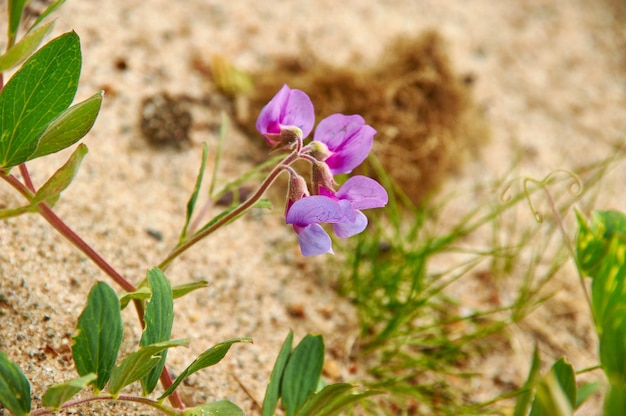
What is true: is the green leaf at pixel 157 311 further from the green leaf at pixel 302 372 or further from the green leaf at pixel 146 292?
the green leaf at pixel 302 372

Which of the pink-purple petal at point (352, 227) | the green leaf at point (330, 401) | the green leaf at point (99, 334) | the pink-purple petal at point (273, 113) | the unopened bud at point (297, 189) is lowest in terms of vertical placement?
the green leaf at point (330, 401)

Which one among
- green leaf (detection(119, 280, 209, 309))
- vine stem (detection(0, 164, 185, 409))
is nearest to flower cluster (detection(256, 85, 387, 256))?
green leaf (detection(119, 280, 209, 309))

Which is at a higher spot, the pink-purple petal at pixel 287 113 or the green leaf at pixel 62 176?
the pink-purple petal at pixel 287 113

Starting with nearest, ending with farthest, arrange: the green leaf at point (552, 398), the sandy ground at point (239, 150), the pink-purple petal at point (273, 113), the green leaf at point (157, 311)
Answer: the green leaf at point (552, 398), the green leaf at point (157, 311), the pink-purple petal at point (273, 113), the sandy ground at point (239, 150)

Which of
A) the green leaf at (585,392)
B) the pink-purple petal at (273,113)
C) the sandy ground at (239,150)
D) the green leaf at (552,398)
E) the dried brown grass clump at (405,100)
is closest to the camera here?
the green leaf at (552,398)

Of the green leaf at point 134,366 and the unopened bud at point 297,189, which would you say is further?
the unopened bud at point 297,189

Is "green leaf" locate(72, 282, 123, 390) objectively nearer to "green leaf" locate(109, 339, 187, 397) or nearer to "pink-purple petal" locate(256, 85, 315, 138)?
"green leaf" locate(109, 339, 187, 397)

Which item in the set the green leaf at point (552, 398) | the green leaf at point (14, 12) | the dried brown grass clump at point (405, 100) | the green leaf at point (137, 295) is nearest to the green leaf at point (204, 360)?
the green leaf at point (137, 295)

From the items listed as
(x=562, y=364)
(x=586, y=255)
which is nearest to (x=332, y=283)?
(x=586, y=255)

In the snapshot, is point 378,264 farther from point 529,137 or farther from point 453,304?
point 529,137
